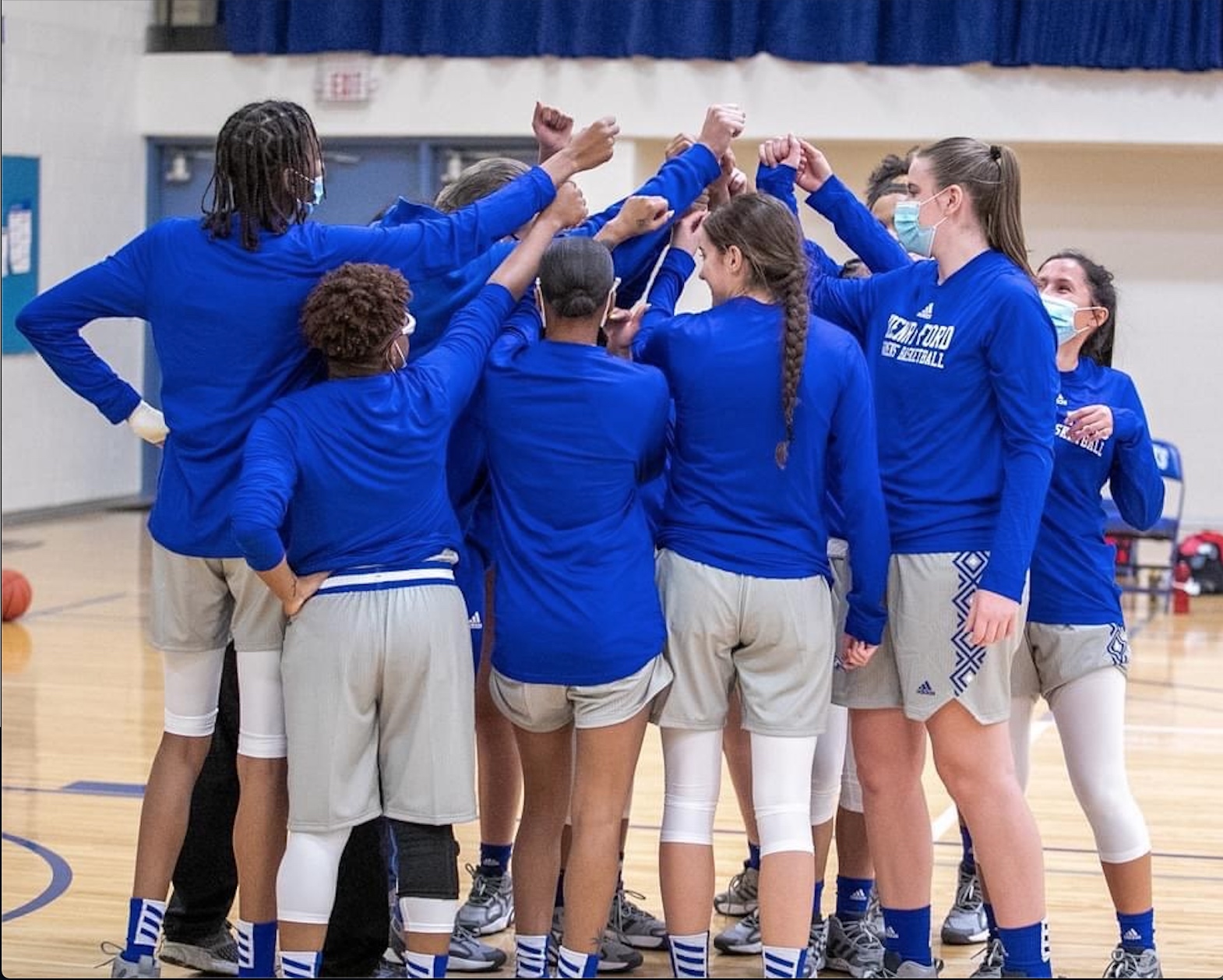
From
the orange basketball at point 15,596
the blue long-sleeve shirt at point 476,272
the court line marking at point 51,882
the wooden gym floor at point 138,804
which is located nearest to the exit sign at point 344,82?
the wooden gym floor at point 138,804

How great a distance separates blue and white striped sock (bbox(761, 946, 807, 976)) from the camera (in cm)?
295

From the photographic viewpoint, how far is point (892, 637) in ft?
10.1

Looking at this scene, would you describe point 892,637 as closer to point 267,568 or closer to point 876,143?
point 267,568

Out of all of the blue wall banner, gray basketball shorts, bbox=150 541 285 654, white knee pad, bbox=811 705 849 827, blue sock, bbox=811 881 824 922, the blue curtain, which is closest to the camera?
gray basketball shorts, bbox=150 541 285 654

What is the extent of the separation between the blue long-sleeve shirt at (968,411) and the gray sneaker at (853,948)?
3.05 feet

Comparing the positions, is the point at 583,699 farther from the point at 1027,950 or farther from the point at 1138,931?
the point at 1138,931

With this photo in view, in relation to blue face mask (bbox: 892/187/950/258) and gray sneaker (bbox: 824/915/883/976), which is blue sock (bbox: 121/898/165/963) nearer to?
gray sneaker (bbox: 824/915/883/976)

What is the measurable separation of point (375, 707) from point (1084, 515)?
145 cm

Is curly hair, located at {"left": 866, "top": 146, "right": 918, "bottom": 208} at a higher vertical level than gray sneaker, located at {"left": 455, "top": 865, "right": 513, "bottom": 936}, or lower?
higher

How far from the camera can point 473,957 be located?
3512 millimetres

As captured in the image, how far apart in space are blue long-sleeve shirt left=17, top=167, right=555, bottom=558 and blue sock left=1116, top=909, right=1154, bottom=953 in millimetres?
1841

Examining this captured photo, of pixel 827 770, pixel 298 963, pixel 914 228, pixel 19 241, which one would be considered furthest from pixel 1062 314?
pixel 19 241

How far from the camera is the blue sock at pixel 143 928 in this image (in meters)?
3.15

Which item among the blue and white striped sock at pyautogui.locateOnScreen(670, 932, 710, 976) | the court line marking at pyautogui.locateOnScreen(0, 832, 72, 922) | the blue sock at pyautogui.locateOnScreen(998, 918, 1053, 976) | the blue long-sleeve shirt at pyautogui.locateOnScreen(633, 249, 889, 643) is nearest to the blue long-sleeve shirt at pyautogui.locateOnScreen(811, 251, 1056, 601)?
the blue long-sleeve shirt at pyautogui.locateOnScreen(633, 249, 889, 643)
